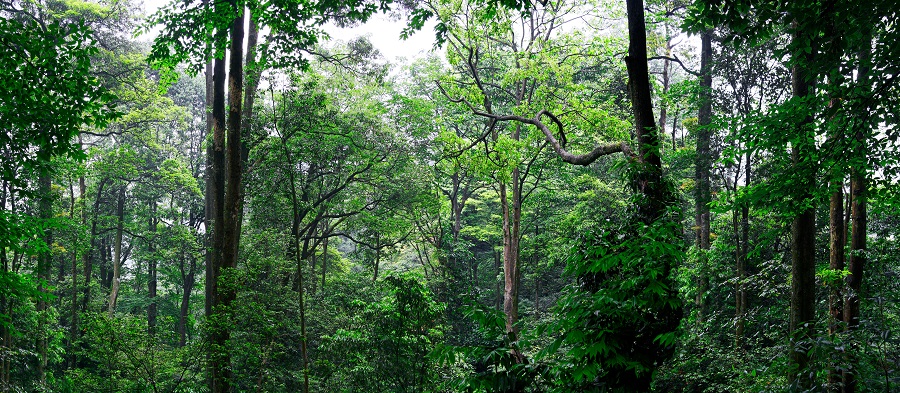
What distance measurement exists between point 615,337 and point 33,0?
18466mm

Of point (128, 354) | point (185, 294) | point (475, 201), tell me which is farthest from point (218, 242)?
point (185, 294)

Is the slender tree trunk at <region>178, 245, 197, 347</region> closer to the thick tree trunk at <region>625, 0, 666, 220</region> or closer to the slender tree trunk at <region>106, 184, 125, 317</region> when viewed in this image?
the slender tree trunk at <region>106, 184, 125, 317</region>

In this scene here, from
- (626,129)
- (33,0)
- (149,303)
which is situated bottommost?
(149,303)

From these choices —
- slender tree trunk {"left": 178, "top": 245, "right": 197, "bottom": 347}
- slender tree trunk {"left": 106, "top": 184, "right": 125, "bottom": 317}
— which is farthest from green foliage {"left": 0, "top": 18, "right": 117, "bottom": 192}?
slender tree trunk {"left": 106, "top": 184, "right": 125, "bottom": 317}

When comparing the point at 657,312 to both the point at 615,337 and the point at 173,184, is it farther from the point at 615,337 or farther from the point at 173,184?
the point at 173,184

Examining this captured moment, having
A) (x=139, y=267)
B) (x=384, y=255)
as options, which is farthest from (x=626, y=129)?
(x=139, y=267)

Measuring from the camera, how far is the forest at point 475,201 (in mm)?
3676

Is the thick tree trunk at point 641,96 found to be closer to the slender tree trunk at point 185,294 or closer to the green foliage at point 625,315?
the green foliage at point 625,315

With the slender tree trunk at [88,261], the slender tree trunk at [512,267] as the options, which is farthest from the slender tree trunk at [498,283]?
the slender tree trunk at [88,261]

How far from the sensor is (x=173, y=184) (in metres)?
19.8

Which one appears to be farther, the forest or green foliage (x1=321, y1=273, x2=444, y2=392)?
green foliage (x1=321, y1=273, x2=444, y2=392)

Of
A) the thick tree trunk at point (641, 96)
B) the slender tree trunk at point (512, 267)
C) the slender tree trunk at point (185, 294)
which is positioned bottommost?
the slender tree trunk at point (185, 294)

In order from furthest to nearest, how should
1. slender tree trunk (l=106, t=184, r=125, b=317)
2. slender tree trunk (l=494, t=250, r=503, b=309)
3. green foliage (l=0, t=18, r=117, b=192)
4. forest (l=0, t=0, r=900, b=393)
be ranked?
slender tree trunk (l=494, t=250, r=503, b=309)
slender tree trunk (l=106, t=184, r=125, b=317)
green foliage (l=0, t=18, r=117, b=192)
forest (l=0, t=0, r=900, b=393)

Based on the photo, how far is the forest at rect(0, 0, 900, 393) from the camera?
12.1 ft
